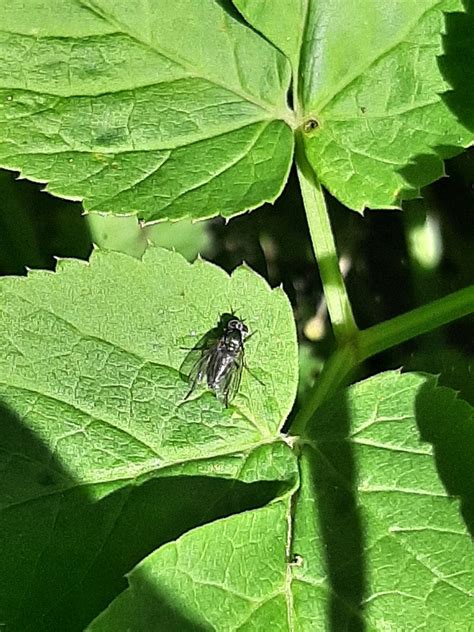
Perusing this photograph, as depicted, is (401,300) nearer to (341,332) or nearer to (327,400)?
(341,332)

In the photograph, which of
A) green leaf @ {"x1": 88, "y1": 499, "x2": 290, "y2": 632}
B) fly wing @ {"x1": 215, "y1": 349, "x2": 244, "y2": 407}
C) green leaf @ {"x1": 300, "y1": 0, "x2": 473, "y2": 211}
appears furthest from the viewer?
green leaf @ {"x1": 300, "y1": 0, "x2": 473, "y2": 211}

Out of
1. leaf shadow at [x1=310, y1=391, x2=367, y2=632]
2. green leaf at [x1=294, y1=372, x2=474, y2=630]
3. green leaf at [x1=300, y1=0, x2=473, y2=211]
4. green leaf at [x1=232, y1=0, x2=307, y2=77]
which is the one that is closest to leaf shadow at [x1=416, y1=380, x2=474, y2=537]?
green leaf at [x1=294, y1=372, x2=474, y2=630]

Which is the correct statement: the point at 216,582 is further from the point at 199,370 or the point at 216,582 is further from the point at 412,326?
the point at 412,326

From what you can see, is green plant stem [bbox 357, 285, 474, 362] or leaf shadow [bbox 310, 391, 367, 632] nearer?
leaf shadow [bbox 310, 391, 367, 632]

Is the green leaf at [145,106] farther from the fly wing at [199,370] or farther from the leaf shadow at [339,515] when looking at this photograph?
the leaf shadow at [339,515]

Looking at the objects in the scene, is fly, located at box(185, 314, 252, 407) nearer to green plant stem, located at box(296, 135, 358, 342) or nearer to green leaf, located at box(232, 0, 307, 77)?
green plant stem, located at box(296, 135, 358, 342)

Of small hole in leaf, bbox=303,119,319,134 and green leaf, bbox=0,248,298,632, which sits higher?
small hole in leaf, bbox=303,119,319,134

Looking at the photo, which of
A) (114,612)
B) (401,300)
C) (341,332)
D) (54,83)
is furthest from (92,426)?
(401,300)

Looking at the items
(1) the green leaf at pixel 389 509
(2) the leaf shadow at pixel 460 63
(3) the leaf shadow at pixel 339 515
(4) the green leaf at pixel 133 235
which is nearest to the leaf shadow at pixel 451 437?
(1) the green leaf at pixel 389 509
